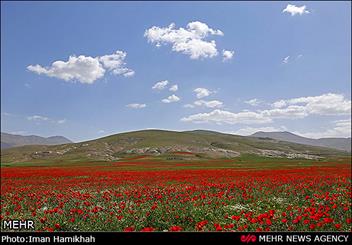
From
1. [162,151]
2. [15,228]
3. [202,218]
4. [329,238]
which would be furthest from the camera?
[162,151]

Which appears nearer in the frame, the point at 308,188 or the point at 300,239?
the point at 300,239

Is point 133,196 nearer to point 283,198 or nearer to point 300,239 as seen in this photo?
point 283,198

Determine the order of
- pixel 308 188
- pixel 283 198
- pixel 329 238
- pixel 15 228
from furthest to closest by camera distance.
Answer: pixel 308 188, pixel 283 198, pixel 15 228, pixel 329 238

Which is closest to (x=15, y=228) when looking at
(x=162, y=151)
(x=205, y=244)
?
(x=205, y=244)

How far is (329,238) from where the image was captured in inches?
152

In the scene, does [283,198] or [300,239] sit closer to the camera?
[300,239]

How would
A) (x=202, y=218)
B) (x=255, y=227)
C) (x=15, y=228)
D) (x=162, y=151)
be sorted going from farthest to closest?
(x=162, y=151)
(x=202, y=218)
(x=15, y=228)
(x=255, y=227)

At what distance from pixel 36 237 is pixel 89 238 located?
27.1 inches

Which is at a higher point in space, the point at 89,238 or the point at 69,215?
the point at 89,238

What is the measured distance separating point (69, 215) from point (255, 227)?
6872 millimetres

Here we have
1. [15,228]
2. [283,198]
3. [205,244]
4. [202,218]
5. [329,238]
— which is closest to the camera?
[205,244]

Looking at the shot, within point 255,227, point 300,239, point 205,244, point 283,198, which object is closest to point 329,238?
point 300,239

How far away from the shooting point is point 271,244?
12.4ft

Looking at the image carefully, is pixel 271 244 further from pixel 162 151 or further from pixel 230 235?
pixel 162 151
